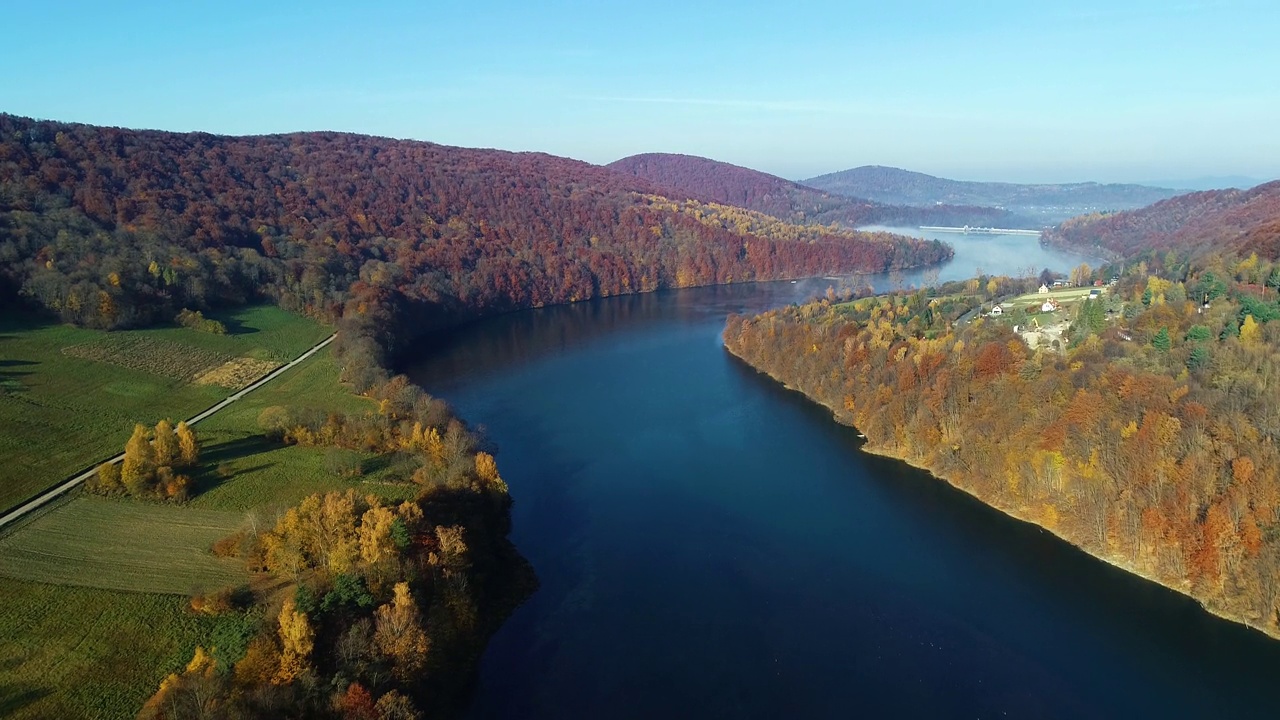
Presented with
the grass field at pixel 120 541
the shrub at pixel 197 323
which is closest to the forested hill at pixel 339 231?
the shrub at pixel 197 323

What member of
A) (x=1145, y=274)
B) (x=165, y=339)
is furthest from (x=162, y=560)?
(x=1145, y=274)

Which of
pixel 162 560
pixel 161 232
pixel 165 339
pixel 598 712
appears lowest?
pixel 598 712

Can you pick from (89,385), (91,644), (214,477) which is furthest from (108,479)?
(89,385)

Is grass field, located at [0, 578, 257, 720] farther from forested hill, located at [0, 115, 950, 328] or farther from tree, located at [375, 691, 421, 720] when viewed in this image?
forested hill, located at [0, 115, 950, 328]

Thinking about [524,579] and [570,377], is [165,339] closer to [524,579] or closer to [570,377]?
[570,377]

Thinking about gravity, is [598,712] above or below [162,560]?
below

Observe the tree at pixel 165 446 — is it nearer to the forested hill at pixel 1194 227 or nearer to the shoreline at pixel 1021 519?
the shoreline at pixel 1021 519
